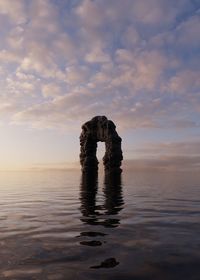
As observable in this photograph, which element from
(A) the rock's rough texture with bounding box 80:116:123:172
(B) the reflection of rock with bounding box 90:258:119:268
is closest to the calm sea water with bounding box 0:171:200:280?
(B) the reflection of rock with bounding box 90:258:119:268

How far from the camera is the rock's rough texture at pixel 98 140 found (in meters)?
78.1

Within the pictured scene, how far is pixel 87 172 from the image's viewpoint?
3216 inches

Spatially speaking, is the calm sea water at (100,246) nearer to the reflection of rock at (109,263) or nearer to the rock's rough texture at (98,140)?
the reflection of rock at (109,263)

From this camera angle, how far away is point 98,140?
86.5 meters

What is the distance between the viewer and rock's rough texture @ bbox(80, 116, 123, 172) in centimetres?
7806

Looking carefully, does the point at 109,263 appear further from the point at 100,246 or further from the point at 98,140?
the point at 98,140

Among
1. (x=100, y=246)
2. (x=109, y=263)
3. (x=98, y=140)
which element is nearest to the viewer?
(x=109, y=263)

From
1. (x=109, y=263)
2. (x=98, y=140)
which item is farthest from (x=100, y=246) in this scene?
(x=98, y=140)

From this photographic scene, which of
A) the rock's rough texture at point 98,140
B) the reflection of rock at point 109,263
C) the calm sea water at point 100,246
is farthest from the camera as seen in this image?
the rock's rough texture at point 98,140

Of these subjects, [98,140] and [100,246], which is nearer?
[100,246]

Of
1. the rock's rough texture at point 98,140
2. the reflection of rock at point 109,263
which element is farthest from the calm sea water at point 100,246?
the rock's rough texture at point 98,140

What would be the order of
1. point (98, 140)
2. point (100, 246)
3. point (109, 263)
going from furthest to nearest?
point (98, 140), point (100, 246), point (109, 263)

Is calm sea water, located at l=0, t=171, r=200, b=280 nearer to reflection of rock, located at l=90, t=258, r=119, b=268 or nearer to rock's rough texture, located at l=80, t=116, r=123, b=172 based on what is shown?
reflection of rock, located at l=90, t=258, r=119, b=268

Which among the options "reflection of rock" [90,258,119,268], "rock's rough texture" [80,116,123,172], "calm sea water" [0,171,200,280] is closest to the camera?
"calm sea water" [0,171,200,280]
